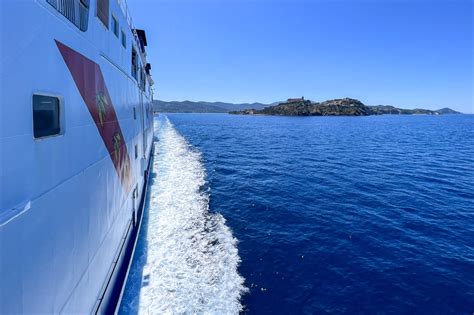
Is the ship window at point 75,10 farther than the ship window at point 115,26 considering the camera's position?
No

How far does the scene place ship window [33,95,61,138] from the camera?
455cm

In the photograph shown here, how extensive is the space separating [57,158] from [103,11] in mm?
6168

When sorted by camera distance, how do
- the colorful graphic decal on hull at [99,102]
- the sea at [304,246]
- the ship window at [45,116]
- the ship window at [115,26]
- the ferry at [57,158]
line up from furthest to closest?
the ship window at [115,26]
the sea at [304,246]
the colorful graphic decal on hull at [99,102]
the ship window at [45,116]
the ferry at [57,158]

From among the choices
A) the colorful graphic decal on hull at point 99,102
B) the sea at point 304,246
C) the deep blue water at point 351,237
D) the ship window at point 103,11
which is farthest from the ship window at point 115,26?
the deep blue water at point 351,237

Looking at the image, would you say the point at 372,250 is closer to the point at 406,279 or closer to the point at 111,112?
the point at 406,279

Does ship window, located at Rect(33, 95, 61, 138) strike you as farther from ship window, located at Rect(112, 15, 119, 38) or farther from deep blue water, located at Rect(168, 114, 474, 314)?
deep blue water, located at Rect(168, 114, 474, 314)

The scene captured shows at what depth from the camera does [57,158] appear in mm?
5191

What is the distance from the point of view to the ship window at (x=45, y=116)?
4.55 meters

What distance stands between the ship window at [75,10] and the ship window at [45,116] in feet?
6.66

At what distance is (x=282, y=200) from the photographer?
19.1 meters

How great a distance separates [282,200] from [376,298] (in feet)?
31.9

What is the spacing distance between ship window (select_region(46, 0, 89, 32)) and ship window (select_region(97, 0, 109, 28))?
112cm

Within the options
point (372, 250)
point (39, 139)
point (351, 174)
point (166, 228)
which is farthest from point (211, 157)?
point (39, 139)

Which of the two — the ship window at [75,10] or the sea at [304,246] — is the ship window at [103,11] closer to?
the ship window at [75,10]
